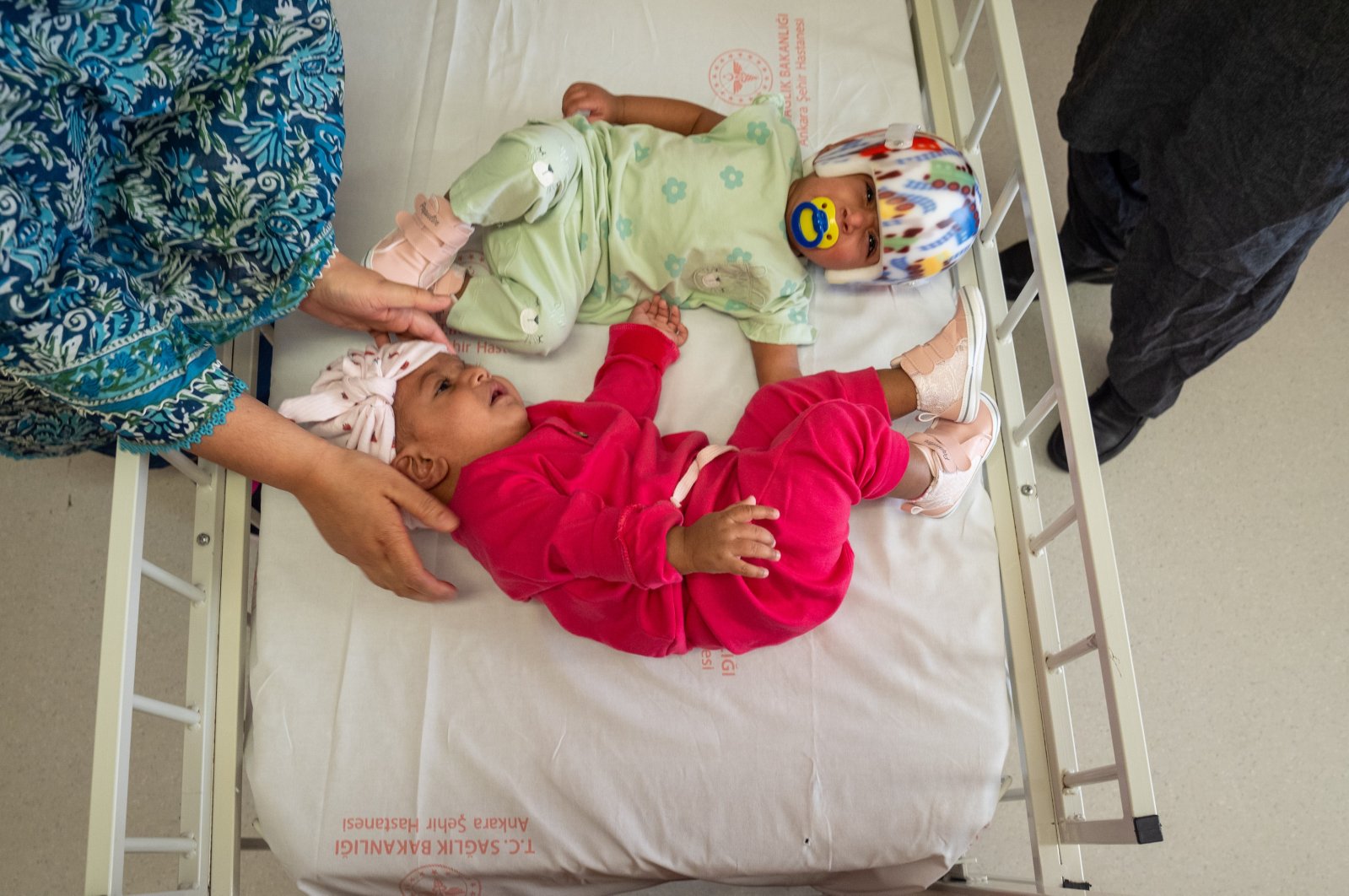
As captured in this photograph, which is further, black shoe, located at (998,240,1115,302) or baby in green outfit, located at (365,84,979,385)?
black shoe, located at (998,240,1115,302)

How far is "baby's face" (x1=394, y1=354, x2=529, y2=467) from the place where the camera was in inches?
43.8

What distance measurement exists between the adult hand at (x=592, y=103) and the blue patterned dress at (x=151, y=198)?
374 millimetres

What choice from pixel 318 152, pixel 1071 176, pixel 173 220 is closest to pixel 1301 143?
pixel 1071 176

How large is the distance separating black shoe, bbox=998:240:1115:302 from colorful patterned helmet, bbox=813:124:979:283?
39 cm

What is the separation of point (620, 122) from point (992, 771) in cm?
102

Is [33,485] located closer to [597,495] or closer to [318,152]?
[318,152]

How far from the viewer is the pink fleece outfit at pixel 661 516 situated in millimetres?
1002

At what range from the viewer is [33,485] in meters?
1.59

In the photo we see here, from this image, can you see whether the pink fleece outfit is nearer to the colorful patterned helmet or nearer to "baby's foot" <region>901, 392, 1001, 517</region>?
"baby's foot" <region>901, 392, 1001, 517</region>

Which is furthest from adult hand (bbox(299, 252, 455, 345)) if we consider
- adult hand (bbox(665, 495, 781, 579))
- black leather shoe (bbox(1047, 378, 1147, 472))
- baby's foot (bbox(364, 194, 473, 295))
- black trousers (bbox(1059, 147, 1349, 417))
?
black leather shoe (bbox(1047, 378, 1147, 472))

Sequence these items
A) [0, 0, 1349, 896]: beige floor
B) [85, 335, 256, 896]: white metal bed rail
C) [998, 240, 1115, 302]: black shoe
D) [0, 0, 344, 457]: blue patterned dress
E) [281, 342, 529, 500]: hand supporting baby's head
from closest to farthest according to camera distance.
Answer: [0, 0, 344, 457]: blue patterned dress, [85, 335, 256, 896]: white metal bed rail, [281, 342, 529, 500]: hand supporting baby's head, [0, 0, 1349, 896]: beige floor, [998, 240, 1115, 302]: black shoe

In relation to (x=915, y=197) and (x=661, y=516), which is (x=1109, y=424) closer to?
(x=915, y=197)

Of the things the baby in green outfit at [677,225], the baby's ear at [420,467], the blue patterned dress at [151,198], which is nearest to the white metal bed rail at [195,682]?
the blue patterned dress at [151,198]

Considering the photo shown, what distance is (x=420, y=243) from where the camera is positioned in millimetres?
1191
